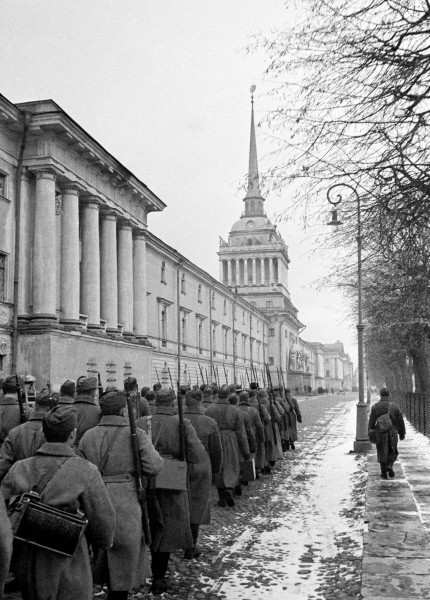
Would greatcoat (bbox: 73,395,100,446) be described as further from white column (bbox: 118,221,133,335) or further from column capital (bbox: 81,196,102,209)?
white column (bbox: 118,221,133,335)

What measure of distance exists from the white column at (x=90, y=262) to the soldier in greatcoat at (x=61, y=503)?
25.6 metres

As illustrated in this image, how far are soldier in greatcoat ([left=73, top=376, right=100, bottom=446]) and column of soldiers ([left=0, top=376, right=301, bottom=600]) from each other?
12 mm

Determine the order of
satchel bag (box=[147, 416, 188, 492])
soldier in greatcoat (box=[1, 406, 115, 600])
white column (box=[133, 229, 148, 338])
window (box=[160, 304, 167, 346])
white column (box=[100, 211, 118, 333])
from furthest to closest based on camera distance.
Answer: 1. window (box=[160, 304, 167, 346])
2. white column (box=[133, 229, 148, 338])
3. white column (box=[100, 211, 118, 333])
4. satchel bag (box=[147, 416, 188, 492])
5. soldier in greatcoat (box=[1, 406, 115, 600])

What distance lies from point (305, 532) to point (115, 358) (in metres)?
22.9

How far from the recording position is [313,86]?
8562mm

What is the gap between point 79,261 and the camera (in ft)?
98.1

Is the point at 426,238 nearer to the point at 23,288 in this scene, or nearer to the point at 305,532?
the point at 305,532

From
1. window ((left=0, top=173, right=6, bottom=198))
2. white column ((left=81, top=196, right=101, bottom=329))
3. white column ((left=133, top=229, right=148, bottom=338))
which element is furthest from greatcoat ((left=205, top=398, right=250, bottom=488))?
white column ((left=133, top=229, right=148, bottom=338))

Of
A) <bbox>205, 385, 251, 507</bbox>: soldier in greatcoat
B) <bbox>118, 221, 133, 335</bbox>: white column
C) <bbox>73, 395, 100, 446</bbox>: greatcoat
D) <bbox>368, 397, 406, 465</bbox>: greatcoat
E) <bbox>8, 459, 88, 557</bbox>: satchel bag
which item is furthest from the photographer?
<bbox>118, 221, 133, 335</bbox>: white column

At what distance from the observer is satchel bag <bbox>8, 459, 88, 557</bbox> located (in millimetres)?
3977

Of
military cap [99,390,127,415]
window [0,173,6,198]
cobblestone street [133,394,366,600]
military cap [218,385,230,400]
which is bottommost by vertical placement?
cobblestone street [133,394,366,600]

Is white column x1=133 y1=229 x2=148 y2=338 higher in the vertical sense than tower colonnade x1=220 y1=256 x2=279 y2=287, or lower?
lower

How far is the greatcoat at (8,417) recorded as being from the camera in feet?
28.9

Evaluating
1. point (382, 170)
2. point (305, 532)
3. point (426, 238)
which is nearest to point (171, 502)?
point (305, 532)
